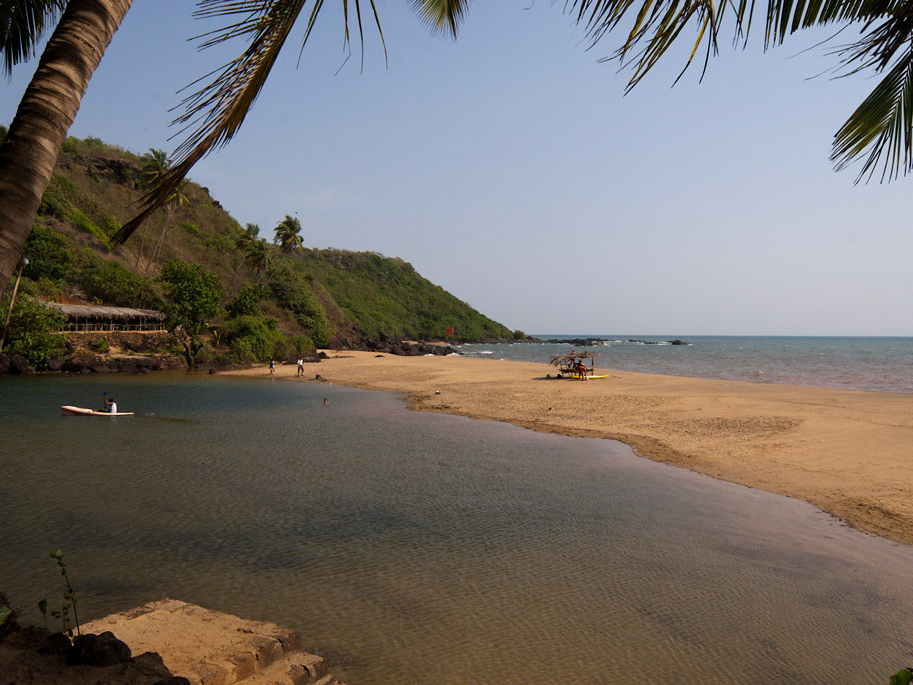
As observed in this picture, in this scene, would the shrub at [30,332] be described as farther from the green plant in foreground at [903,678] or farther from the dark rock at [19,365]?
the green plant in foreground at [903,678]

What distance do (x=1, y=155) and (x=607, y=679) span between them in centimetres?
592

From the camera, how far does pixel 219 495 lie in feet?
35.9

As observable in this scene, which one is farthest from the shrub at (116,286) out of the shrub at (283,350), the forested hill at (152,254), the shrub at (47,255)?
the shrub at (283,350)

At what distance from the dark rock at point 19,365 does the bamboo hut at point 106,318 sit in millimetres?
4708

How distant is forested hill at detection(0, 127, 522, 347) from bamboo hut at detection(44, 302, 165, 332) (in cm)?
211

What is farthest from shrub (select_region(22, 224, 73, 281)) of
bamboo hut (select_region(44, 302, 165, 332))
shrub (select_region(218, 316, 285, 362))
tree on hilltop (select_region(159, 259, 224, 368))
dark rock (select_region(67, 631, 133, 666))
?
dark rock (select_region(67, 631, 133, 666))

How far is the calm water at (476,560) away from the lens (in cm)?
558

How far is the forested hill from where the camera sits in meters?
49.5

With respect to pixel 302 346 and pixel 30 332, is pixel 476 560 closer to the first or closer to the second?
pixel 30 332

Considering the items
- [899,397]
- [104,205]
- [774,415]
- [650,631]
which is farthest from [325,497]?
[104,205]

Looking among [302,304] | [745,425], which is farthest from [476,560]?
[302,304]

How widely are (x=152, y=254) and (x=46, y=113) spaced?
72172mm

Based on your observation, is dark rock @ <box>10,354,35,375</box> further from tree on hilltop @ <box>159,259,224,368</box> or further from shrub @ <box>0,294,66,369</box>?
tree on hilltop @ <box>159,259,224,368</box>

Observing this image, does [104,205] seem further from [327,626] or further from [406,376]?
[327,626]
